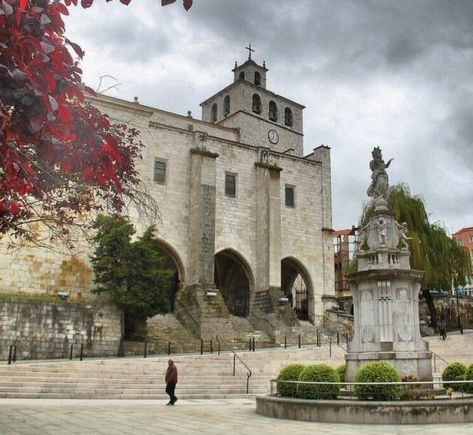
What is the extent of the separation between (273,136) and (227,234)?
15445 mm

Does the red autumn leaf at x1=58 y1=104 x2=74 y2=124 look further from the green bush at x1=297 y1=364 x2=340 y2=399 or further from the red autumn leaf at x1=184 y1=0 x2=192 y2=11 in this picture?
the green bush at x1=297 y1=364 x2=340 y2=399

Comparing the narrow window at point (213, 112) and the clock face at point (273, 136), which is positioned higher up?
the narrow window at point (213, 112)

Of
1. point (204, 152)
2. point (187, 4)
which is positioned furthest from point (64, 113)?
point (204, 152)

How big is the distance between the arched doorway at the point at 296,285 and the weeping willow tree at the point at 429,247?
5.83 m

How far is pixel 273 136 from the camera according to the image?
47031mm

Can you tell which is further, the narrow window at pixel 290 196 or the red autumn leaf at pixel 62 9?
the narrow window at pixel 290 196

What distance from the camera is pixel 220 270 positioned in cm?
3891

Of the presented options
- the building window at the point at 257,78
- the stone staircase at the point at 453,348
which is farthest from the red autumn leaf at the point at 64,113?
the building window at the point at 257,78

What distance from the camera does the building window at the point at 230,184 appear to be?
35.3 meters

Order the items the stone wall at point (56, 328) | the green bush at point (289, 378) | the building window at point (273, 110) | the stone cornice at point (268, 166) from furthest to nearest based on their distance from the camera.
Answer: the building window at point (273, 110), the stone cornice at point (268, 166), the stone wall at point (56, 328), the green bush at point (289, 378)

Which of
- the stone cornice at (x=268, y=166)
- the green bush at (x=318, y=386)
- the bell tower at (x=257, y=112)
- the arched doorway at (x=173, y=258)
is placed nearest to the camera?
the green bush at (x=318, y=386)

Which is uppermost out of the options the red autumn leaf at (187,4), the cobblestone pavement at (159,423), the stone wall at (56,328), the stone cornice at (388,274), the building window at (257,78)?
the building window at (257,78)

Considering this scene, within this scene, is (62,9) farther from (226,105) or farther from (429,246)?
(226,105)

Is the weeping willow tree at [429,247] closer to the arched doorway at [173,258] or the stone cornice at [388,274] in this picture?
the arched doorway at [173,258]
